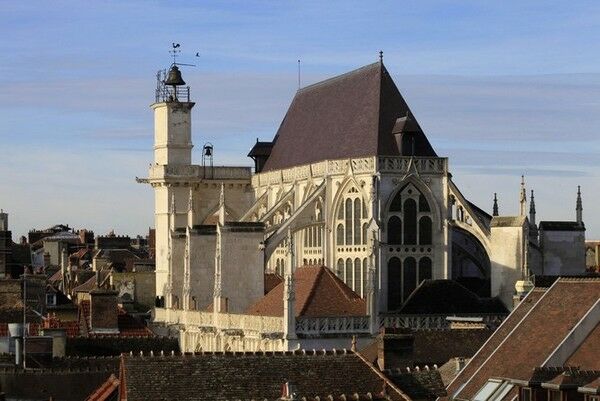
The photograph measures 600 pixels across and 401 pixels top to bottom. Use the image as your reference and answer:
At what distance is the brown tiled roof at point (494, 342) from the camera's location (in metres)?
38.1

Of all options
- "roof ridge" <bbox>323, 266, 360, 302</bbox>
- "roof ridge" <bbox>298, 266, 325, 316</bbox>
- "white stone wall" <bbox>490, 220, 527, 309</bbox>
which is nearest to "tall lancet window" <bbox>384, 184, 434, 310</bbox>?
"white stone wall" <bbox>490, 220, 527, 309</bbox>

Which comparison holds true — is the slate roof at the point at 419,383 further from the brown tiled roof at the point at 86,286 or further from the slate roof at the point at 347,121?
the brown tiled roof at the point at 86,286

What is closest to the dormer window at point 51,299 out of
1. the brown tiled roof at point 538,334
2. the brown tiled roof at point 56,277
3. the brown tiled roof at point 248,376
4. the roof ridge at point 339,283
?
the roof ridge at point 339,283

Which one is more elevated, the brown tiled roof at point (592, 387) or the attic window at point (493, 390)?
the brown tiled roof at point (592, 387)

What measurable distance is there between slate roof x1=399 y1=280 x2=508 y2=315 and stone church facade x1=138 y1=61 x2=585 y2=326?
974 millimetres

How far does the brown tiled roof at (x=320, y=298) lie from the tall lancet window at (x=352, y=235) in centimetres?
400

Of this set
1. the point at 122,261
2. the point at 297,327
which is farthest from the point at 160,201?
A: the point at 122,261

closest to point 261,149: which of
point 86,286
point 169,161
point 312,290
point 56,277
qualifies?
point 169,161

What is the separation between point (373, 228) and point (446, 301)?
448cm

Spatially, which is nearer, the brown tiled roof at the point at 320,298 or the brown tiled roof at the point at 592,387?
the brown tiled roof at the point at 592,387

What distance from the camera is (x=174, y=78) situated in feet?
349

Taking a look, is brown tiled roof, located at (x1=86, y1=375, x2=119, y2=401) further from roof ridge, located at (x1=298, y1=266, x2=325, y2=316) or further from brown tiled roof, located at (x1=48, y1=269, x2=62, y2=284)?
brown tiled roof, located at (x1=48, y1=269, x2=62, y2=284)

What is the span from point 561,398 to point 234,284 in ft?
179

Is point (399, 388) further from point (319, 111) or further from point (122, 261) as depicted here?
point (122, 261)
